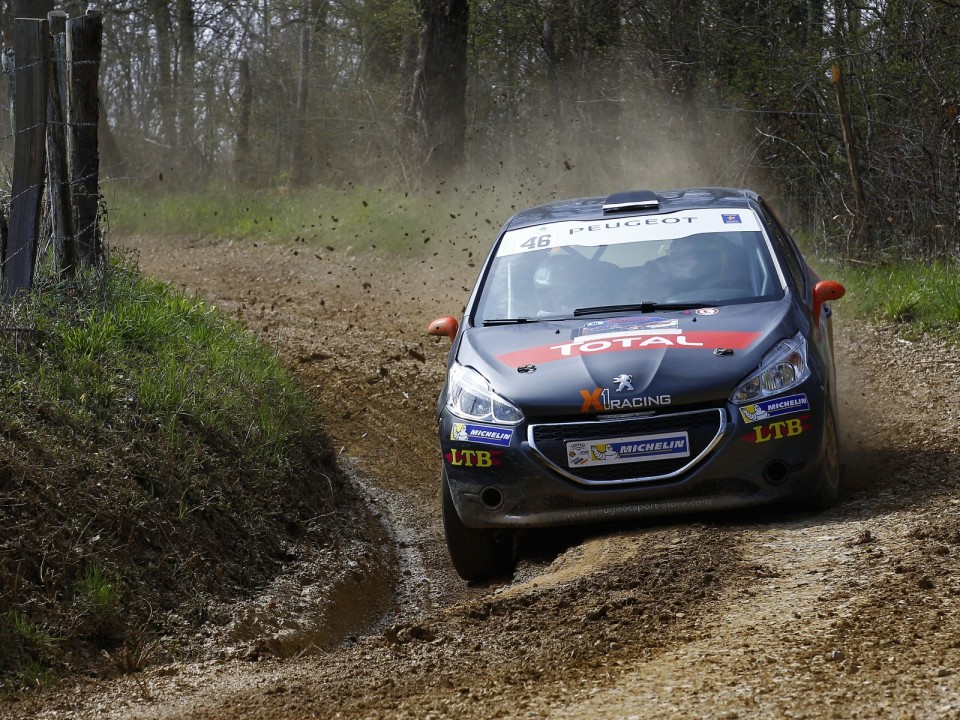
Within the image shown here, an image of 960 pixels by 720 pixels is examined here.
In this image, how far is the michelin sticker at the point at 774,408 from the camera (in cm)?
564

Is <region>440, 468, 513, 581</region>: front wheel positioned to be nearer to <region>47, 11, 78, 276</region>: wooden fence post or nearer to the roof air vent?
the roof air vent

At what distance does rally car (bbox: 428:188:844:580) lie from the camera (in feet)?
18.5

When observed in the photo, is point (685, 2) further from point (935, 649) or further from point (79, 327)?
point (935, 649)

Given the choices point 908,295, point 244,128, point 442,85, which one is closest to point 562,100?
point 442,85

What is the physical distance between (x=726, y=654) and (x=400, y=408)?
6047 mm

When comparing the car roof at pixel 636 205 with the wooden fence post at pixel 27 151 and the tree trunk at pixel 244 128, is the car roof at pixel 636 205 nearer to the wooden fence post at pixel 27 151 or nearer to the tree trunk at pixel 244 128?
the wooden fence post at pixel 27 151

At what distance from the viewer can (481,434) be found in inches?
231

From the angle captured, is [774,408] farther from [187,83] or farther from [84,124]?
[187,83]

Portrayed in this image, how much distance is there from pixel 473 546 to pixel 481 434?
652mm

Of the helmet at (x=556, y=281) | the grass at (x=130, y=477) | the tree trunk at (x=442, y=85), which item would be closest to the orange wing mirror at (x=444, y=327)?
the helmet at (x=556, y=281)

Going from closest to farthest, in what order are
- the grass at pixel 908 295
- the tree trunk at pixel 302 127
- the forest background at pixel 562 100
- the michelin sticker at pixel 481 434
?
1. the michelin sticker at pixel 481 434
2. the grass at pixel 908 295
3. the forest background at pixel 562 100
4. the tree trunk at pixel 302 127

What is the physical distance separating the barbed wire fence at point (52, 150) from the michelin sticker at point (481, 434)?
9.75ft

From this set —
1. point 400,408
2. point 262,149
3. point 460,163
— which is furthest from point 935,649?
point 262,149

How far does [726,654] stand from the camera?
4.10 metres
